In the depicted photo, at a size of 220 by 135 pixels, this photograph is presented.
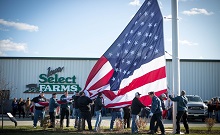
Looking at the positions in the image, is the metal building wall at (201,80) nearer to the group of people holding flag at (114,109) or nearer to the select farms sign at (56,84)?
the select farms sign at (56,84)

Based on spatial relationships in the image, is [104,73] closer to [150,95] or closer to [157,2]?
[150,95]

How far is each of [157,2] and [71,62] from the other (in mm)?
21346

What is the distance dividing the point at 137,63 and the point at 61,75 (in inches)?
838

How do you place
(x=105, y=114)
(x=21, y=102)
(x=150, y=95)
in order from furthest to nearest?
(x=105, y=114), (x=21, y=102), (x=150, y=95)

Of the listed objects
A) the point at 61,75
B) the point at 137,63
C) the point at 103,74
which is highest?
the point at 61,75

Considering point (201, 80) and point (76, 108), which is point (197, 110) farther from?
point (76, 108)

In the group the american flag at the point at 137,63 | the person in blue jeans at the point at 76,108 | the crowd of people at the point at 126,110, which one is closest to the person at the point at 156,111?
the crowd of people at the point at 126,110

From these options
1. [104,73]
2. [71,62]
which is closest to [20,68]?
[71,62]

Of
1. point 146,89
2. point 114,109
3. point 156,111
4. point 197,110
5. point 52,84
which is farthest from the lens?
point 52,84

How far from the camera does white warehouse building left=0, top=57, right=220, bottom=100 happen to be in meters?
34.5

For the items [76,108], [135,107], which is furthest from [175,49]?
[76,108]

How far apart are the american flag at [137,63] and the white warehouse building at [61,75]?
20.3 metres

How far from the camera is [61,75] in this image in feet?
114

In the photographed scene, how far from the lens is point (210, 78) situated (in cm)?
3466
